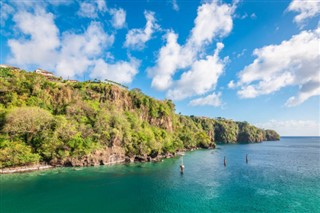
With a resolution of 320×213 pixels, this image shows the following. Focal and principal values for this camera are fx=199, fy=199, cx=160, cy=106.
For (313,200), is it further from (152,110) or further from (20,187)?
(152,110)

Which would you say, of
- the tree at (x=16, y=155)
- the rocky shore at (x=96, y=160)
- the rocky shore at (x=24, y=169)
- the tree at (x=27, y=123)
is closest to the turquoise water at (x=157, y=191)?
the rocky shore at (x=24, y=169)

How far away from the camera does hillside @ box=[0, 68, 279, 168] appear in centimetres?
5628

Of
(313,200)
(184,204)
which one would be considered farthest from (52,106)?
(313,200)

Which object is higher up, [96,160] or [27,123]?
[27,123]

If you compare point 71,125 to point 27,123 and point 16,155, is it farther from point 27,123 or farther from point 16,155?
point 16,155

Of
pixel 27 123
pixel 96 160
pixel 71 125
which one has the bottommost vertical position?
pixel 96 160

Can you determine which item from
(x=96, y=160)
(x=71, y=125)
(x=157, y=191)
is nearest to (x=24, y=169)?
(x=71, y=125)

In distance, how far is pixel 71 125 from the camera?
6638cm

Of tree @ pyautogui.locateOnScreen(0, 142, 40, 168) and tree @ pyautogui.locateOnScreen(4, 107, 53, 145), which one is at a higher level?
tree @ pyautogui.locateOnScreen(4, 107, 53, 145)

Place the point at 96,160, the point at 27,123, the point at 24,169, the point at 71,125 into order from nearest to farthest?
the point at 24,169, the point at 27,123, the point at 96,160, the point at 71,125

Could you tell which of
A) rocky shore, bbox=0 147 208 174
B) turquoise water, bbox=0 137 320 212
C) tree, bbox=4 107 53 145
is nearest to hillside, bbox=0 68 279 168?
tree, bbox=4 107 53 145

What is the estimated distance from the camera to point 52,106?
74000mm

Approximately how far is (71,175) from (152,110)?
59.5 m

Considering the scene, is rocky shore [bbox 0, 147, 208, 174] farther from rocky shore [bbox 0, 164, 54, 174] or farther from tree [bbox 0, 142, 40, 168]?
tree [bbox 0, 142, 40, 168]
